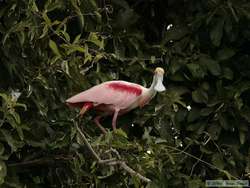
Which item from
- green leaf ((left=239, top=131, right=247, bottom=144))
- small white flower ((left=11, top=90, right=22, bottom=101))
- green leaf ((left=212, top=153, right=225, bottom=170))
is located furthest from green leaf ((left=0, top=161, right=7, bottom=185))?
green leaf ((left=239, top=131, right=247, bottom=144))

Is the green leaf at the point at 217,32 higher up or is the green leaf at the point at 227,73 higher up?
the green leaf at the point at 217,32

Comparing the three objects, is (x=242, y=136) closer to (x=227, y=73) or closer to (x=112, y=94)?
(x=227, y=73)

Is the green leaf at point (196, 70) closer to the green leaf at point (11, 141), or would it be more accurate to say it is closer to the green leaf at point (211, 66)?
the green leaf at point (211, 66)

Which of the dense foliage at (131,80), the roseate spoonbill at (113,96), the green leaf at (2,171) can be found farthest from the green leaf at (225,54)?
the green leaf at (2,171)

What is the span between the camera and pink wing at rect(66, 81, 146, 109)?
6.61 ft

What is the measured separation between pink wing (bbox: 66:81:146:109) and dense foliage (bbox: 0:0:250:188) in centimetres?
11

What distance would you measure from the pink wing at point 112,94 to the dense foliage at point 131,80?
11cm

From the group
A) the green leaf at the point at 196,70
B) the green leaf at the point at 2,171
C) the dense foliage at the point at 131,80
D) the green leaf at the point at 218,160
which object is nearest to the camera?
the green leaf at the point at 2,171

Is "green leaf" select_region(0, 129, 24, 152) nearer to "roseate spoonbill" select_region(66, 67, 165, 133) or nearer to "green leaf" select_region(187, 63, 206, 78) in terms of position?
"roseate spoonbill" select_region(66, 67, 165, 133)

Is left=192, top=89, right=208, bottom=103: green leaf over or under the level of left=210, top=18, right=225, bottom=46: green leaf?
under

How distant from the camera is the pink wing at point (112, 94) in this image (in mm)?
2016

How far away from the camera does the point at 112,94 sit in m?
2.03

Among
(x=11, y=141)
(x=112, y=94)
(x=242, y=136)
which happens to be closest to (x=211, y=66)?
(x=242, y=136)

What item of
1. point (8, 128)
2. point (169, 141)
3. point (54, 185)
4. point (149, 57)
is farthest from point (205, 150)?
point (8, 128)
